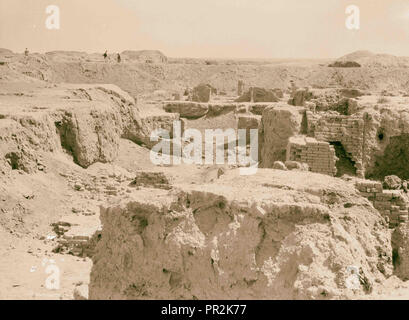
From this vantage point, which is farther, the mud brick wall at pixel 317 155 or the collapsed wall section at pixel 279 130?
the collapsed wall section at pixel 279 130

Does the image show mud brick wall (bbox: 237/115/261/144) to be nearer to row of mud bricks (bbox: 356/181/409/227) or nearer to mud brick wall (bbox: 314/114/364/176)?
mud brick wall (bbox: 314/114/364/176)

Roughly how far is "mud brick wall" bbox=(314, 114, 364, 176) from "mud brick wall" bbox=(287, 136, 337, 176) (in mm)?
610

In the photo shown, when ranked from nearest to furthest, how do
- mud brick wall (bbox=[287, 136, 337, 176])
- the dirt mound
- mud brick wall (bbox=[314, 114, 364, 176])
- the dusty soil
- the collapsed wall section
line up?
the dirt mound → the dusty soil → mud brick wall (bbox=[287, 136, 337, 176]) → mud brick wall (bbox=[314, 114, 364, 176]) → the collapsed wall section

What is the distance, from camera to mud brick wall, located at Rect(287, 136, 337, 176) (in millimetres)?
9867

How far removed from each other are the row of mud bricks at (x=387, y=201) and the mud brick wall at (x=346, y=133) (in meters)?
3.00

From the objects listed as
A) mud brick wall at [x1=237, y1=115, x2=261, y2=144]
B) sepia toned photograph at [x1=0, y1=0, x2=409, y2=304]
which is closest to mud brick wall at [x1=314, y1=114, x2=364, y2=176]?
sepia toned photograph at [x1=0, y1=0, x2=409, y2=304]

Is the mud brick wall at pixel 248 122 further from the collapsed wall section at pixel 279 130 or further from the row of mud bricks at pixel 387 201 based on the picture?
the row of mud bricks at pixel 387 201

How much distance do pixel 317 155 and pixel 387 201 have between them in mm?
2746

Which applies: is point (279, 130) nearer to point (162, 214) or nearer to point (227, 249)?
point (162, 214)

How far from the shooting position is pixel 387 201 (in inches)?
285

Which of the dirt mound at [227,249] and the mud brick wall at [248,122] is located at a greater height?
the dirt mound at [227,249]

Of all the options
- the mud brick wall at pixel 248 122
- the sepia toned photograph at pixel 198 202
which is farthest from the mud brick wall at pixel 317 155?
the mud brick wall at pixel 248 122

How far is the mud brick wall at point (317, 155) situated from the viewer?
987 cm
